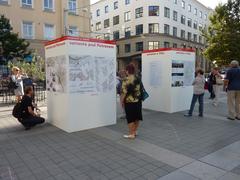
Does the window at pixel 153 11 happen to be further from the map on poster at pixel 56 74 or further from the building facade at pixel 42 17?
the map on poster at pixel 56 74

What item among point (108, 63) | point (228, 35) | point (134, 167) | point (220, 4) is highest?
point (220, 4)

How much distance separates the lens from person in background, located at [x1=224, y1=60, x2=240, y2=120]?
7.79 meters

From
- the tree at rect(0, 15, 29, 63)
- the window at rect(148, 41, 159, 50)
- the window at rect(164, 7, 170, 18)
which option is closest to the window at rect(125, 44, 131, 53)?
the window at rect(148, 41, 159, 50)

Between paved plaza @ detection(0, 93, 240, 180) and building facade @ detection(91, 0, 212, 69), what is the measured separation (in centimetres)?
3044

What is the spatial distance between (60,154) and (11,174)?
1049 millimetres

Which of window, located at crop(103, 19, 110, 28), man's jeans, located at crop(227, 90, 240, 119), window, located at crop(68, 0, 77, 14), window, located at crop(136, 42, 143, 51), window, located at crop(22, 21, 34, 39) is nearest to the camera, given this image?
man's jeans, located at crop(227, 90, 240, 119)

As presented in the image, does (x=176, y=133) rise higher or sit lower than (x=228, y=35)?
lower

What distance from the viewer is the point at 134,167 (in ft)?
13.6

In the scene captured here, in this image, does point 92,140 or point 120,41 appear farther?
point 120,41

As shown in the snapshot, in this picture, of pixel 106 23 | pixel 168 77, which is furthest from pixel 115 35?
pixel 168 77

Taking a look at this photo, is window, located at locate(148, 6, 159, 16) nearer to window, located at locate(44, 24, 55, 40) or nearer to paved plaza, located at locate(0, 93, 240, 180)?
Answer: window, located at locate(44, 24, 55, 40)

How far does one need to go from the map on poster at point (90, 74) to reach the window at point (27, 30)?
71.8ft

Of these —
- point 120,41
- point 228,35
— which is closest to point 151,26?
point 120,41

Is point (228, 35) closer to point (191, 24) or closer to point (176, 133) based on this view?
point (176, 133)
